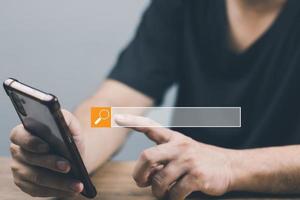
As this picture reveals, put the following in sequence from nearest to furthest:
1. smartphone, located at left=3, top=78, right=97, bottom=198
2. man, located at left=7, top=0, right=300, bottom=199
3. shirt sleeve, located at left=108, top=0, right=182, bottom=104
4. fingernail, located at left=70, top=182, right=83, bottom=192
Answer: smartphone, located at left=3, top=78, right=97, bottom=198
fingernail, located at left=70, top=182, right=83, bottom=192
man, located at left=7, top=0, right=300, bottom=199
shirt sleeve, located at left=108, top=0, right=182, bottom=104

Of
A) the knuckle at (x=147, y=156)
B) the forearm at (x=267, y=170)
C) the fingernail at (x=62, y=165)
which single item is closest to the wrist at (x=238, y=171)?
the forearm at (x=267, y=170)

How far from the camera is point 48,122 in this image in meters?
0.58

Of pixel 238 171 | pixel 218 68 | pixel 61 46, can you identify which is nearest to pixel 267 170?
pixel 238 171

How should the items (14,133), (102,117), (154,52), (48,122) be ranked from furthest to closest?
(154,52) < (102,117) < (14,133) < (48,122)

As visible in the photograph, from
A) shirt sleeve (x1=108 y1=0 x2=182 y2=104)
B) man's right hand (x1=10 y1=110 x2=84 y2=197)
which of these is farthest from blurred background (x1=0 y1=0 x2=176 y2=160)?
man's right hand (x1=10 y1=110 x2=84 y2=197)

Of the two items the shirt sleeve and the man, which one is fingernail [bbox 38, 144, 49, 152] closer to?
the man

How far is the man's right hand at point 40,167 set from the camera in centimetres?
65

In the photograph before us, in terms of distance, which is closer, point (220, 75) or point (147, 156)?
point (147, 156)

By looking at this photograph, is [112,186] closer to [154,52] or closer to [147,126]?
[147,126]

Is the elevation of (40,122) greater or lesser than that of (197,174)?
greater

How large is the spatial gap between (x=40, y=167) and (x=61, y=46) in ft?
0.95

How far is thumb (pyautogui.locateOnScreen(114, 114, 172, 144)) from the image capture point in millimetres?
675

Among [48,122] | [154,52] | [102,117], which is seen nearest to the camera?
[48,122]

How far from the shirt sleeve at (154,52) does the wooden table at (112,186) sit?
0.19m
